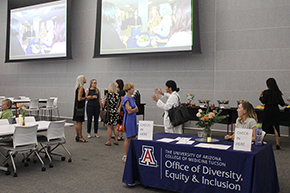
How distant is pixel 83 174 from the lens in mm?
4535

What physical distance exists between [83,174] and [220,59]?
18.6 feet

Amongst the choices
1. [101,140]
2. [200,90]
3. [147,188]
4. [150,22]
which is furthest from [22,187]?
[150,22]

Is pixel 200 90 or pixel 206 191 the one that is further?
pixel 200 90

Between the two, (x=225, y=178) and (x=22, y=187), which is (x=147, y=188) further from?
(x=22, y=187)

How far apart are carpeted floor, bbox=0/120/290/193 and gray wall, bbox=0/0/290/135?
8.72ft

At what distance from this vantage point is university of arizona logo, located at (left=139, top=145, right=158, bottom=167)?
369 centimetres

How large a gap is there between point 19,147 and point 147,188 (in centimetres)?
212

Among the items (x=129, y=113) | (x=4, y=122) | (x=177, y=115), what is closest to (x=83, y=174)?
(x=129, y=113)

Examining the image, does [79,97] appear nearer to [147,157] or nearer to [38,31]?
[147,157]

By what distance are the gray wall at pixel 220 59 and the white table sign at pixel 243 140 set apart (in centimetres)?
535

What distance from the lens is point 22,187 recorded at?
3.94 meters

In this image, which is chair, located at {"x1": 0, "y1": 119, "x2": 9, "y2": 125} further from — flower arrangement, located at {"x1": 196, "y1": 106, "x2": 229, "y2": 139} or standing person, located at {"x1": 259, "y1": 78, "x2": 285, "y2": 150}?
standing person, located at {"x1": 259, "y1": 78, "x2": 285, "y2": 150}

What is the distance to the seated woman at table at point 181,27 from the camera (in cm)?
872

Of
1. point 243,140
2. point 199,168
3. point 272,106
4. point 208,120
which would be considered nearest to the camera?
point 243,140
